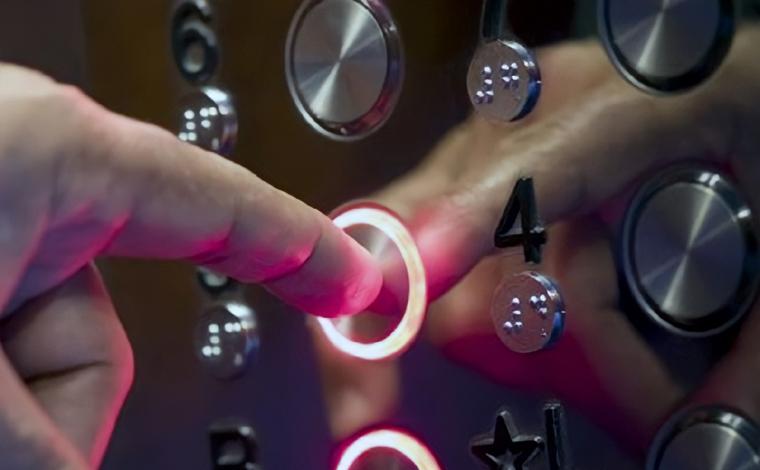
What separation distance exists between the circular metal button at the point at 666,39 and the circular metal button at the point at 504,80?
0.09 feet

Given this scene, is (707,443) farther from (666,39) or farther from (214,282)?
(214,282)

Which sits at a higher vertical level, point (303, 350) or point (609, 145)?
point (609, 145)

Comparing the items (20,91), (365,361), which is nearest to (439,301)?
(365,361)

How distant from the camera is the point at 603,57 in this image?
295 mm

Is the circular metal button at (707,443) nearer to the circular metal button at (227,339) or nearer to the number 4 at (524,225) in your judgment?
the number 4 at (524,225)

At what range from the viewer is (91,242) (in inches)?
10.7

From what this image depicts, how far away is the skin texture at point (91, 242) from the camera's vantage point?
0.78 ft

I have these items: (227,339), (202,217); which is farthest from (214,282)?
(202,217)

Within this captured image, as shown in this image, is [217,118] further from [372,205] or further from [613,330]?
[613,330]

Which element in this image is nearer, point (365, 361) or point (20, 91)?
point (20, 91)

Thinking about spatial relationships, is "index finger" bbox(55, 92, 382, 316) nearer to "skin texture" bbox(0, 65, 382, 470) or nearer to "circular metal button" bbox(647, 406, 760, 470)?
"skin texture" bbox(0, 65, 382, 470)

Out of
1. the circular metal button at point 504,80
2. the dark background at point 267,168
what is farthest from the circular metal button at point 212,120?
the circular metal button at point 504,80

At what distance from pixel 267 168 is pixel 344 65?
6 centimetres

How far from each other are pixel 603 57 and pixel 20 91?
0.16 m
